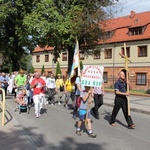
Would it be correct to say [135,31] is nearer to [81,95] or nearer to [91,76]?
[91,76]

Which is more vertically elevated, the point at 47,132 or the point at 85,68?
the point at 85,68

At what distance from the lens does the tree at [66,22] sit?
2284cm

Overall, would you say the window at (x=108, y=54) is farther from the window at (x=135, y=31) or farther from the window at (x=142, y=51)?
the window at (x=142, y=51)

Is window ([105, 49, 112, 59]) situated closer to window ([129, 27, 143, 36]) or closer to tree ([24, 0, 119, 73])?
window ([129, 27, 143, 36])

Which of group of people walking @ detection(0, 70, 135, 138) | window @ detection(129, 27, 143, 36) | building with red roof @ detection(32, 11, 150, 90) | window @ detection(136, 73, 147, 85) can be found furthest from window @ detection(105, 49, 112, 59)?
group of people walking @ detection(0, 70, 135, 138)

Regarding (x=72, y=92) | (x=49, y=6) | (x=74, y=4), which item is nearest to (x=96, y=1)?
(x=74, y=4)

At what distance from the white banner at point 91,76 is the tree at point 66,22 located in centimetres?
1402

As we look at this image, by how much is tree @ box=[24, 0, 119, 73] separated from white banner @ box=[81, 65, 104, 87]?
552 inches

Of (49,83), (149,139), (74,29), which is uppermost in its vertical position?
(74,29)

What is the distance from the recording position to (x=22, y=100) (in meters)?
12.7

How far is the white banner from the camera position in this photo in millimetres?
8312

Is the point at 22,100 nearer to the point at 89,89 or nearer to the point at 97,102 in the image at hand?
the point at 97,102

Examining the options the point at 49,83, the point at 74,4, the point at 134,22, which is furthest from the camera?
the point at 134,22

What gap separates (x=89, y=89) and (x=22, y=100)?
5188 mm
